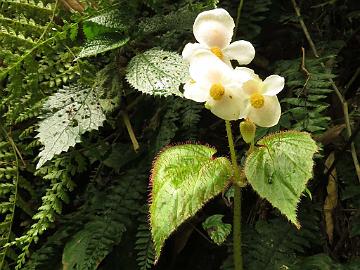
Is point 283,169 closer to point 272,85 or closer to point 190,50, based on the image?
point 272,85

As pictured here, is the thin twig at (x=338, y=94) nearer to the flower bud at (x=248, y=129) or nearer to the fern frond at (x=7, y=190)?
the flower bud at (x=248, y=129)

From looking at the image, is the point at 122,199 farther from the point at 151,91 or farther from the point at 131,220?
the point at 151,91

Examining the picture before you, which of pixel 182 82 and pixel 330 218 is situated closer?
pixel 182 82

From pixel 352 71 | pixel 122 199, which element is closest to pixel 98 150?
pixel 122 199

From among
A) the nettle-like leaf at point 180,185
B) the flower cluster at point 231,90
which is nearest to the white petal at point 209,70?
the flower cluster at point 231,90

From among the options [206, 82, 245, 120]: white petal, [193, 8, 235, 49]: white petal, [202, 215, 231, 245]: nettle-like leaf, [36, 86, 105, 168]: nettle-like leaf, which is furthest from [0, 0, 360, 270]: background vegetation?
[206, 82, 245, 120]: white petal

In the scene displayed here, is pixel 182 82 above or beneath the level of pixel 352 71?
above

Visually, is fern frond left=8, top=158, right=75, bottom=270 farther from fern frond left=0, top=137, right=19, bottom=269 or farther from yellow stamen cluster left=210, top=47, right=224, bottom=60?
yellow stamen cluster left=210, top=47, right=224, bottom=60
